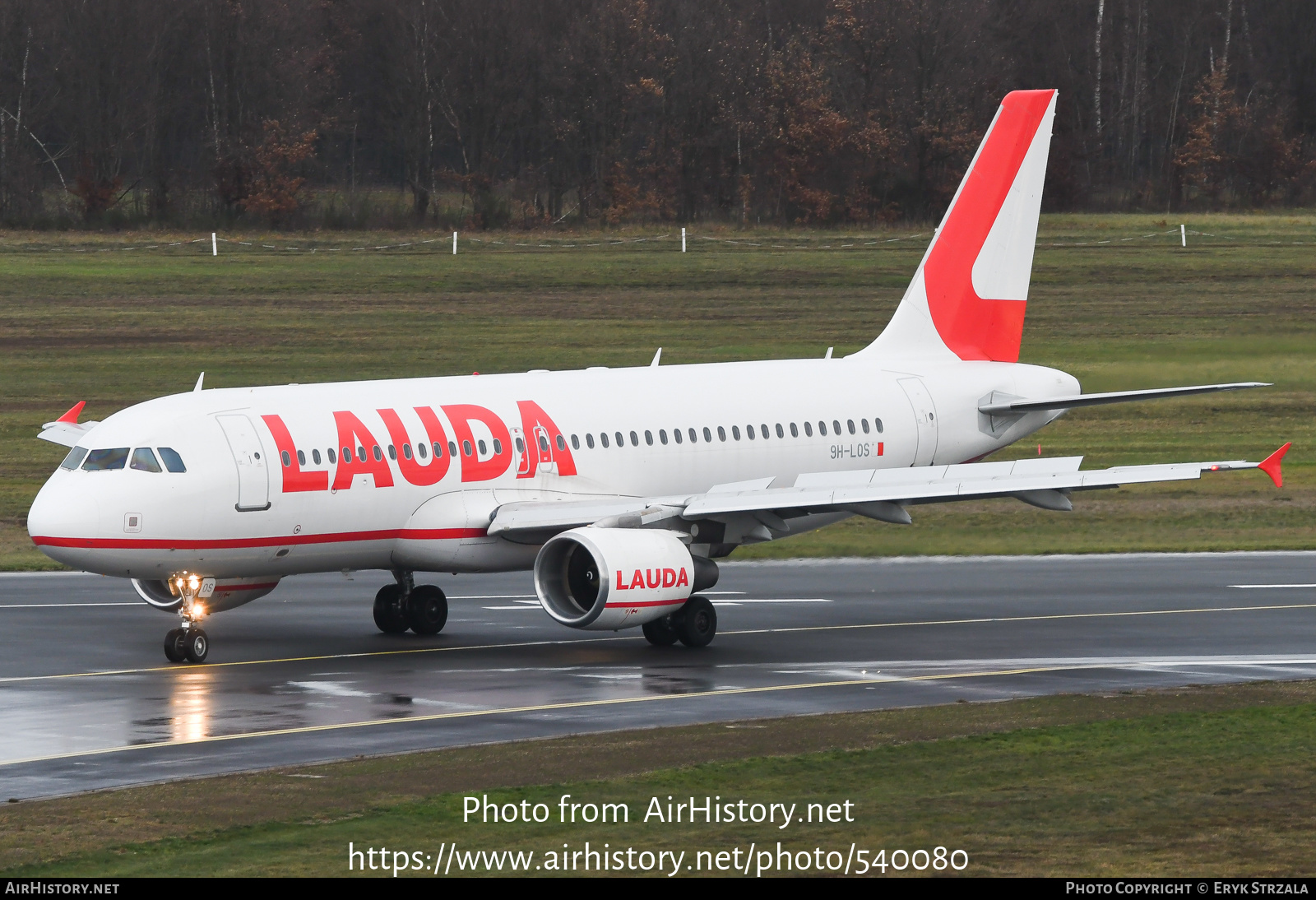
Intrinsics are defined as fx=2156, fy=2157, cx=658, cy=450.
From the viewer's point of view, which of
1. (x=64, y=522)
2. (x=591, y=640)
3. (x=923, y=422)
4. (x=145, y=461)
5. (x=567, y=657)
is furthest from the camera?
(x=923, y=422)

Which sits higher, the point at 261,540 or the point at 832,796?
the point at 261,540

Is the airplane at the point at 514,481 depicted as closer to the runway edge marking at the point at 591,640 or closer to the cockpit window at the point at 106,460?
the cockpit window at the point at 106,460

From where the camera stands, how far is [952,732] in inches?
941

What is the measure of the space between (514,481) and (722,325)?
4391 cm

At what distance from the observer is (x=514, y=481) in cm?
3291

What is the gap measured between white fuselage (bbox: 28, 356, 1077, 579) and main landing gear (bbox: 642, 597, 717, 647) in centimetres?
239

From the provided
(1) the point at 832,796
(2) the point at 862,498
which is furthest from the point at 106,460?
(1) the point at 832,796

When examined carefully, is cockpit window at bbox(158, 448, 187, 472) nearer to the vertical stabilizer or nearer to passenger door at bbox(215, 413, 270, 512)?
passenger door at bbox(215, 413, 270, 512)

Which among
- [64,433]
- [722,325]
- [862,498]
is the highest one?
[64,433]

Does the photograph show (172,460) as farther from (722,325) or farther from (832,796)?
(722,325)

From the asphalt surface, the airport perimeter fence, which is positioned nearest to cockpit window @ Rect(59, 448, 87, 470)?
the asphalt surface

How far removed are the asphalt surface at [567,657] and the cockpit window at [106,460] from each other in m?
2.76

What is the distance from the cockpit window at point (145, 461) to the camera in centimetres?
2980
